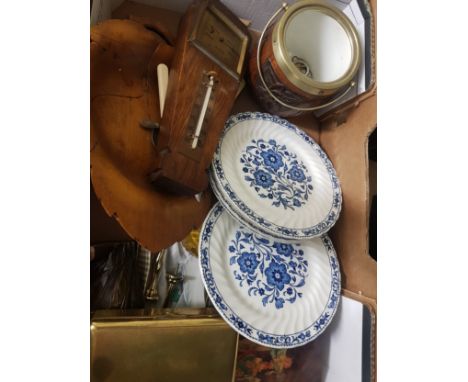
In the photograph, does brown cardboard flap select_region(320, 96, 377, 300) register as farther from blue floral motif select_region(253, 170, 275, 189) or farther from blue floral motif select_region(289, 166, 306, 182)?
blue floral motif select_region(253, 170, 275, 189)

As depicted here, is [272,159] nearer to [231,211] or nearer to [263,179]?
[263,179]

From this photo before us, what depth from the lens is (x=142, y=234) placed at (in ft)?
1.91

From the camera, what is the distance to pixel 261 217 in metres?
0.69

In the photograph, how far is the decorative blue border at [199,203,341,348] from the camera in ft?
2.13

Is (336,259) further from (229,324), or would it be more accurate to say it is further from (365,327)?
(229,324)

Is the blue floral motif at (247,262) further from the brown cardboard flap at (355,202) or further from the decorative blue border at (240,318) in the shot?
the brown cardboard flap at (355,202)

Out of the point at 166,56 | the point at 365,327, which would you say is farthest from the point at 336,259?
the point at 166,56

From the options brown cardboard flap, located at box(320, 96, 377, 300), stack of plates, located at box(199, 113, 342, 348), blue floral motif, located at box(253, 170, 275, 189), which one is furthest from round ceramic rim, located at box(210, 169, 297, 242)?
brown cardboard flap, located at box(320, 96, 377, 300)

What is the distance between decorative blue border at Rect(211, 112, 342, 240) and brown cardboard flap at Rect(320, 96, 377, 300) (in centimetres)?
4

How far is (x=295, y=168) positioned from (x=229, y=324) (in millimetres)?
429

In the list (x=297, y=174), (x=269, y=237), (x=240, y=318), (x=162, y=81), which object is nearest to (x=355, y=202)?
(x=297, y=174)

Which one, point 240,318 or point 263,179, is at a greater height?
point 263,179

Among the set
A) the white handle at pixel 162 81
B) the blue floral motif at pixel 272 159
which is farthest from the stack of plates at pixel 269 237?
the white handle at pixel 162 81

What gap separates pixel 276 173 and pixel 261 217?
173 millimetres
